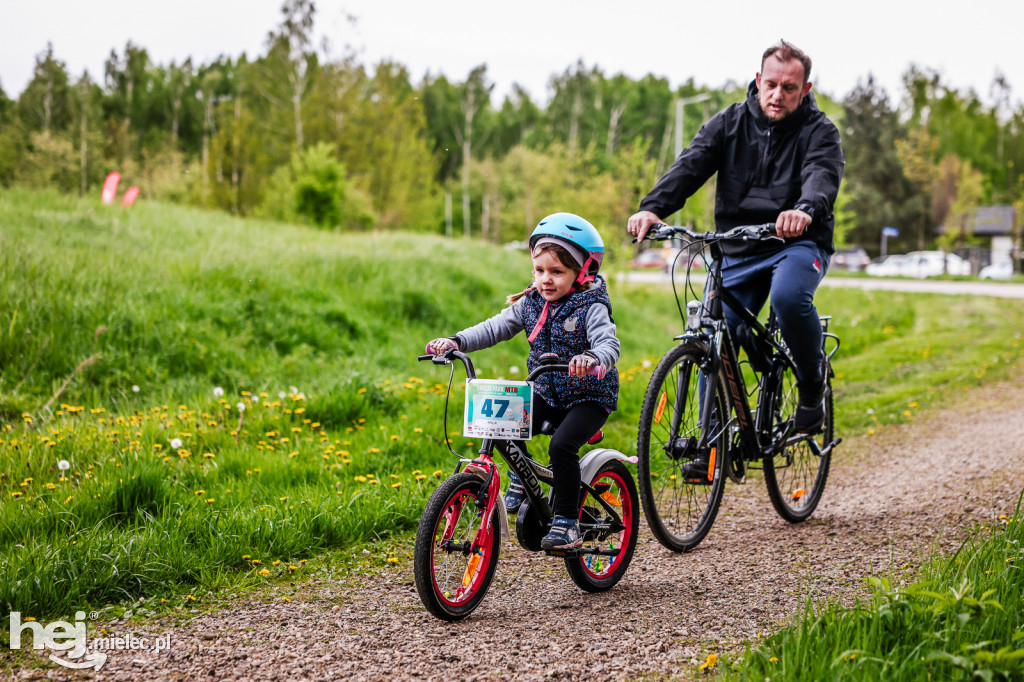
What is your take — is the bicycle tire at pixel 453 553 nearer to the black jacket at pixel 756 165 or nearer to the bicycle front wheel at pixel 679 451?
the bicycle front wheel at pixel 679 451

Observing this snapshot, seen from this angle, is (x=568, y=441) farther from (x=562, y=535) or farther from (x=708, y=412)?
(x=708, y=412)

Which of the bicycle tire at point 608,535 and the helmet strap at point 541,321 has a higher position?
the helmet strap at point 541,321

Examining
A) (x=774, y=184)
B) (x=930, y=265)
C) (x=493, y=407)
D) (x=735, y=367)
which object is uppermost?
(x=930, y=265)

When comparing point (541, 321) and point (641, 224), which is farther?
point (641, 224)

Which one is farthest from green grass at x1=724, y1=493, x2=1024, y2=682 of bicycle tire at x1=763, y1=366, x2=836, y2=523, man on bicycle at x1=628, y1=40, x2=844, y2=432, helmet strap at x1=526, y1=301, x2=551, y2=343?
man on bicycle at x1=628, y1=40, x2=844, y2=432

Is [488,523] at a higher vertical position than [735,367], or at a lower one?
lower

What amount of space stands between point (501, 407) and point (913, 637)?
1534 mm

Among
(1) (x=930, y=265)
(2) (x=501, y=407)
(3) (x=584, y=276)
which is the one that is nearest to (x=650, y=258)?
(1) (x=930, y=265)

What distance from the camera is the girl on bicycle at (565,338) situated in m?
3.19

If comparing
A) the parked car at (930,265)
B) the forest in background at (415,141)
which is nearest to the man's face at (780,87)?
the forest in background at (415,141)

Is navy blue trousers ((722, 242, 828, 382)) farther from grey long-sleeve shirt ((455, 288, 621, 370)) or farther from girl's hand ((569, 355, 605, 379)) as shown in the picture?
girl's hand ((569, 355, 605, 379))

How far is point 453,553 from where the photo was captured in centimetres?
322

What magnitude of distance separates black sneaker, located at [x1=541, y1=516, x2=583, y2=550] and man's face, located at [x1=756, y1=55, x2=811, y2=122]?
7.47 ft

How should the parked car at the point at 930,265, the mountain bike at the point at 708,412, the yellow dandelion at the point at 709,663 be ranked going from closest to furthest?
the yellow dandelion at the point at 709,663
the mountain bike at the point at 708,412
the parked car at the point at 930,265
